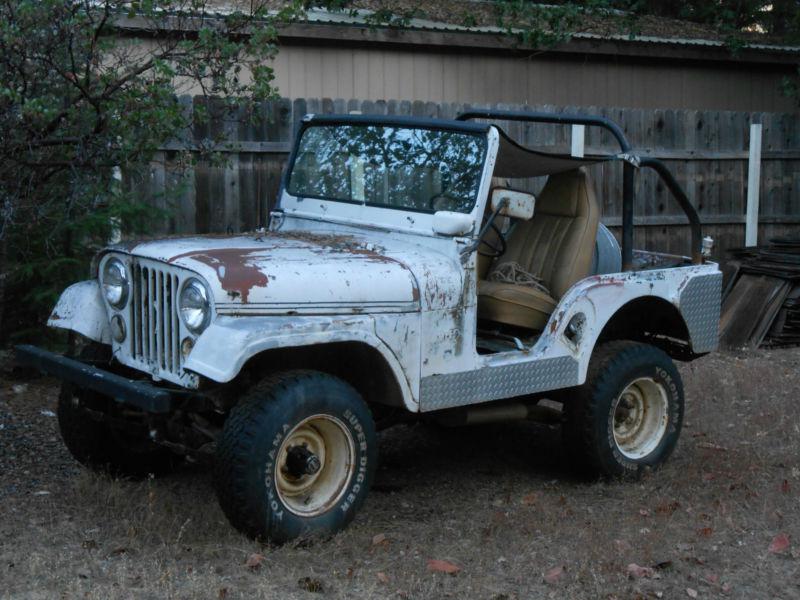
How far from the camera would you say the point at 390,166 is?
5.72 meters

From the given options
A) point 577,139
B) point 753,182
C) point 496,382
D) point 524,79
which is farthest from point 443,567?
point 524,79

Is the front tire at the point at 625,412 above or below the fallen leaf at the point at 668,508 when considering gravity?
above

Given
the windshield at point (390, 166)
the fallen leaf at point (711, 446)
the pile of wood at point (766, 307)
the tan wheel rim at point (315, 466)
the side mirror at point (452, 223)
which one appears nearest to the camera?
the tan wheel rim at point (315, 466)

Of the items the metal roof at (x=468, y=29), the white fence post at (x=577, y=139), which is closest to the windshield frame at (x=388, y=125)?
the white fence post at (x=577, y=139)

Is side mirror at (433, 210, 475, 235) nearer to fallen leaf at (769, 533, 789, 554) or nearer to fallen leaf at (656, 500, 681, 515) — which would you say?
fallen leaf at (656, 500, 681, 515)

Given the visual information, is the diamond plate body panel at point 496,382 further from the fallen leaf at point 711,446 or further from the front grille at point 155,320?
the fallen leaf at point 711,446

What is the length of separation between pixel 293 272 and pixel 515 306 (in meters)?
1.47

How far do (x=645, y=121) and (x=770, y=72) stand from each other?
15.5 ft

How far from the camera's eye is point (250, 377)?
490 cm

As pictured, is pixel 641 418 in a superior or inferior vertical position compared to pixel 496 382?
inferior

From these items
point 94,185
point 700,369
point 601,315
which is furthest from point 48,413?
point 700,369

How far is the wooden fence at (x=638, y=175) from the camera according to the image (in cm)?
869

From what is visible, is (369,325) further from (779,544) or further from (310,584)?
(779,544)

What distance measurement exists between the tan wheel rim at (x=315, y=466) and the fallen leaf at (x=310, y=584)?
1.28 ft
